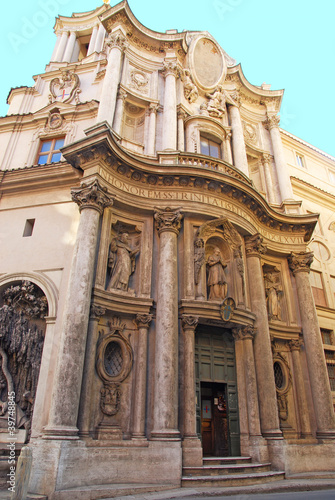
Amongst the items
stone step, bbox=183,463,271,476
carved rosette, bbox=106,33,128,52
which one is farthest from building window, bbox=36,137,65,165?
stone step, bbox=183,463,271,476

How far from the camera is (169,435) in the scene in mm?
9492

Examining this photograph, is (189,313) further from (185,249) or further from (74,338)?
(74,338)

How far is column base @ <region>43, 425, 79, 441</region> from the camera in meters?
8.27

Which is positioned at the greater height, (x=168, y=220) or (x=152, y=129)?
(x=152, y=129)

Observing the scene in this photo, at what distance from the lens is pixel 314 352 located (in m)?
13.9

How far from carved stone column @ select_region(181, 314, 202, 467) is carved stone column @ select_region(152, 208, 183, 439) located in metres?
0.42

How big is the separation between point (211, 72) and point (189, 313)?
1358cm

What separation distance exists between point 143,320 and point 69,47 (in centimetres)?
1740

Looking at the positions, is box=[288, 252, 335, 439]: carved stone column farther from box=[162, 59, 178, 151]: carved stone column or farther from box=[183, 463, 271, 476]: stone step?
box=[162, 59, 178, 151]: carved stone column

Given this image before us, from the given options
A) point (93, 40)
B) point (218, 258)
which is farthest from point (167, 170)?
point (93, 40)

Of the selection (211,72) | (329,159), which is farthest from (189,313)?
(329,159)

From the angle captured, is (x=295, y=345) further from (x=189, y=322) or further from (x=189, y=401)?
(x=189, y=401)

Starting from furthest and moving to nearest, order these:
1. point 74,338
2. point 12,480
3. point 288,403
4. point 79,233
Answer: point 288,403, point 79,233, point 74,338, point 12,480

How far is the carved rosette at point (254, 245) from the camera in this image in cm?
1432
